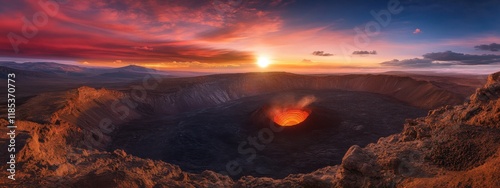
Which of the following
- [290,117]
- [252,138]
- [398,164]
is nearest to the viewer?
[398,164]

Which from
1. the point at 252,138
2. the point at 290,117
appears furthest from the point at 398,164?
the point at 290,117

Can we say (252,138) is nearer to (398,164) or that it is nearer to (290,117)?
(290,117)

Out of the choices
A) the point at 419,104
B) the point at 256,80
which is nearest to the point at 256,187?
the point at 419,104

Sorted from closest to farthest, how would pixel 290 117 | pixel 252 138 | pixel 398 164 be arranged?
pixel 398 164 → pixel 252 138 → pixel 290 117

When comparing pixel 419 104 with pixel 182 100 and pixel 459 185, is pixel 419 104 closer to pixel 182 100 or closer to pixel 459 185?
pixel 182 100

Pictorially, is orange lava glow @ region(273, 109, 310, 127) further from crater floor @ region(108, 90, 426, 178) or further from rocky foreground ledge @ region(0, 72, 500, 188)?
rocky foreground ledge @ region(0, 72, 500, 188)

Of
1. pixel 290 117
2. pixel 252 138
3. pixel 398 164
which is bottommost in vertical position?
pixel 252 138

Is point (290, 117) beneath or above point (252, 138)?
above

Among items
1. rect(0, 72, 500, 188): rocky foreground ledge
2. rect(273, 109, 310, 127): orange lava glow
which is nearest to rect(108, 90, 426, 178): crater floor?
rect(273, 109, 310, 127): orange lava glow

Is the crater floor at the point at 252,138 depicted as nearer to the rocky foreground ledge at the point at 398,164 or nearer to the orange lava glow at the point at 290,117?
the orange lava glow at the point at 290,117
